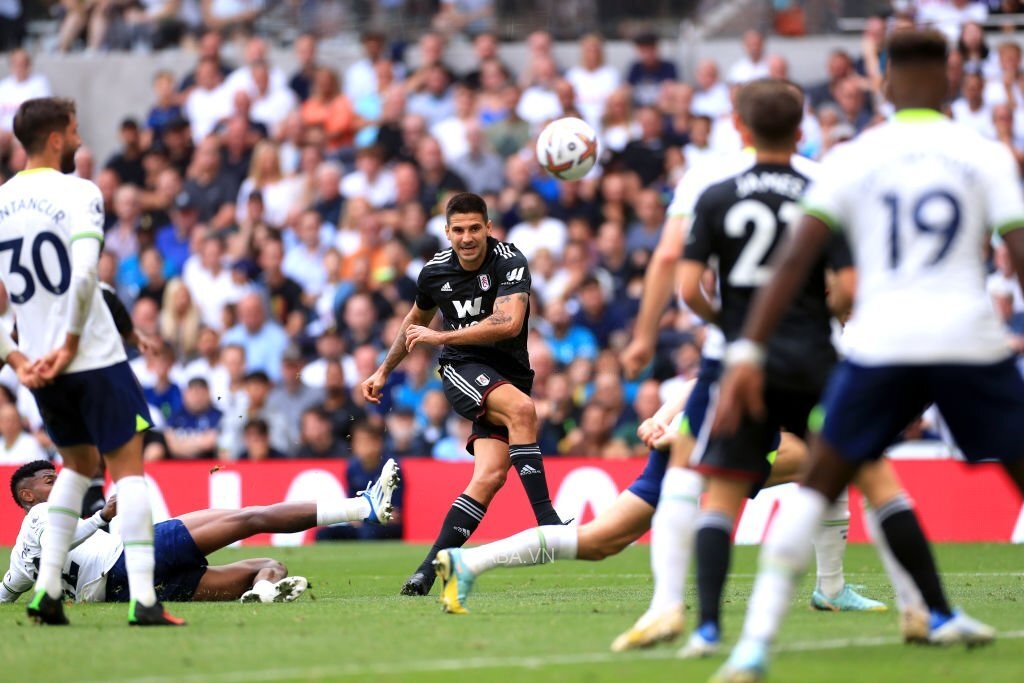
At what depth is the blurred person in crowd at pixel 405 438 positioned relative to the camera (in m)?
17.8

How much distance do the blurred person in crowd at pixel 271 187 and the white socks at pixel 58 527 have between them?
12.8 metres

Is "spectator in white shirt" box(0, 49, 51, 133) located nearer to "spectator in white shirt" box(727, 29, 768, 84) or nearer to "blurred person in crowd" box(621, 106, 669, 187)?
"blurred person in crowd" box(621, 106, 669, 187)

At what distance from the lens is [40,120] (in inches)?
322

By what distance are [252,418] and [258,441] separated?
2.54 feet

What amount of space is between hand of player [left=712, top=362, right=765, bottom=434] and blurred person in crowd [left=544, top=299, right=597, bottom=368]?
40.7 ft

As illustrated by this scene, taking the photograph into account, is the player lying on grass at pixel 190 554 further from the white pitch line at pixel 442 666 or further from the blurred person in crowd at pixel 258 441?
the blurred person in crowd at pixel 258 441

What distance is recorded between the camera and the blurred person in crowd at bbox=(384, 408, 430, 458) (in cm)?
1778

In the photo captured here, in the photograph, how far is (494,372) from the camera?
10.7m

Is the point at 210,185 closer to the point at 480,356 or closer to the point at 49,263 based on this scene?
the point at 480,356

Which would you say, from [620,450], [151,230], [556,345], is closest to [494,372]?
[620,450]

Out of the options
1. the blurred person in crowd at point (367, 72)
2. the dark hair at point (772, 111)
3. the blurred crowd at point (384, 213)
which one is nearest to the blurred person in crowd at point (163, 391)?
the blurred crowd at point (384, 213)

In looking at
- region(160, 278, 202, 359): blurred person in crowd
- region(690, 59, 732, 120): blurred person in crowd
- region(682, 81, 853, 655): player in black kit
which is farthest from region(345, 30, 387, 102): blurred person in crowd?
region(682, 81, 853, 655): player in black kit

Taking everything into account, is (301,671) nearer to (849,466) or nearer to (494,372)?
(849,466)

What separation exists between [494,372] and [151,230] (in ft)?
38.4
